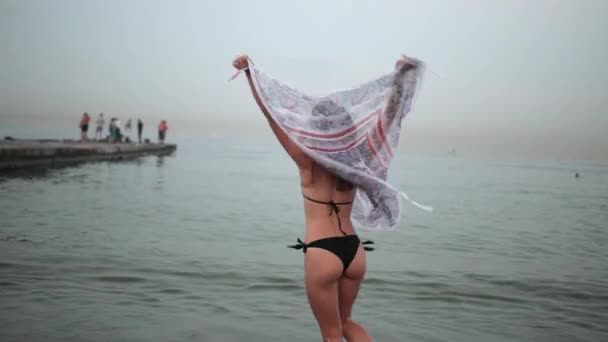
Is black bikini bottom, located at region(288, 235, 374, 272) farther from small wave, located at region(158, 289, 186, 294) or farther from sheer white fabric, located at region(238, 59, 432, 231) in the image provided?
small wave, located at region(158, 289, 186, 294)

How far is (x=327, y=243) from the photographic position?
9.90 ft

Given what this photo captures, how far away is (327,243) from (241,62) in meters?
1.11

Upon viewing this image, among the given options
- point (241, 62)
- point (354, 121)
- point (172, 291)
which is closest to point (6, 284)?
point (172, 291)

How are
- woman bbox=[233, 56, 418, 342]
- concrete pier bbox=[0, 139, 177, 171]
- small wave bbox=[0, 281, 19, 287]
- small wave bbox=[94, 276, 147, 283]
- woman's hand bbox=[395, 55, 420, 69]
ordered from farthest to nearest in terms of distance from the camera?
concrete pier bbox=[0, 139, 177, 171] → small wave bbox=[94, 276, 147, 283] → small wave bbox=[0, 281, 19, 287] → woman's hand bbox=[395, 55, 420, 69] → woman bbox=[233, 56, 418, 342]

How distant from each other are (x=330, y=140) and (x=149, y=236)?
25.8 feet

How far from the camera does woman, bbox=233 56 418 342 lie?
2.99 metres

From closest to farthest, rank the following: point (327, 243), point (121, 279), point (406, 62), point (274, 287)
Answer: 1. point (327, 243)
2. point (406, 62)
3. point (121, 279)
4. point (274, 287)

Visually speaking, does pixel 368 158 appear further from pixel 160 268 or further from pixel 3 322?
pixel 160 268

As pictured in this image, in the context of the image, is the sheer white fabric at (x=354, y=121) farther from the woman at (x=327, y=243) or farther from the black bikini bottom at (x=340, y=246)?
the black bikini bottom at (x=340, y=246)

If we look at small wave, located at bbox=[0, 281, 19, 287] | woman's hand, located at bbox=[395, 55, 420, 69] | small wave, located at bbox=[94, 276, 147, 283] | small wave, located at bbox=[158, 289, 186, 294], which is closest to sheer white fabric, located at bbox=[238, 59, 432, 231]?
woman's hand, located at bbox=[395, 55, 420, 69]

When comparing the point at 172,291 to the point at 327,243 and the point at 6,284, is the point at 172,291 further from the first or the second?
the point at 327,243

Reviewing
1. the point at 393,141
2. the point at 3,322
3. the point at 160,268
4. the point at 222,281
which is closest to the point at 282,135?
the point at 393,141

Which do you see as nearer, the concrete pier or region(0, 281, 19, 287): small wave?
region(0, 281, 19, 287): small wave

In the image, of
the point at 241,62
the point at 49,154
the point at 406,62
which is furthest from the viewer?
the point at 49,154
